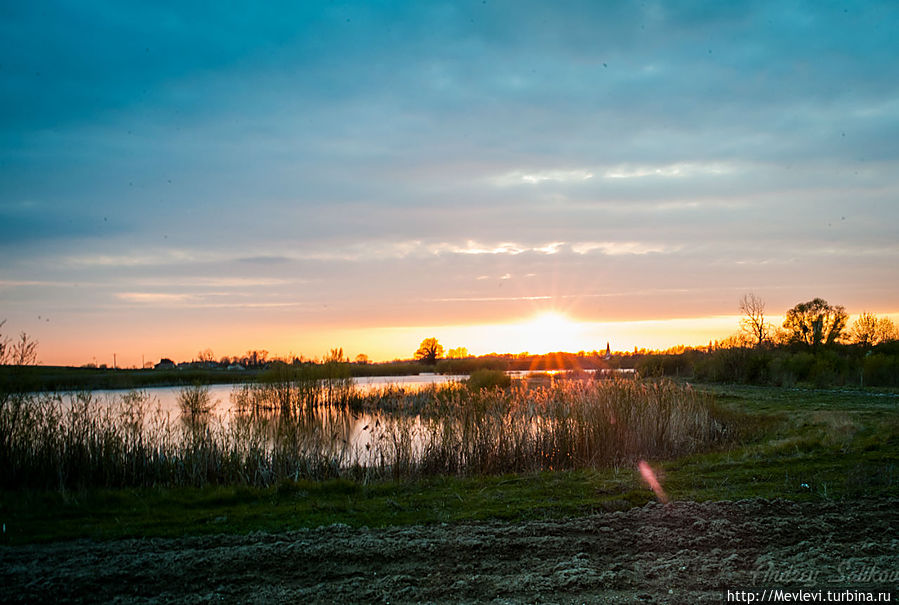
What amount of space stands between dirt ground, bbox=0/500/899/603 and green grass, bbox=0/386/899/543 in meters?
0.68

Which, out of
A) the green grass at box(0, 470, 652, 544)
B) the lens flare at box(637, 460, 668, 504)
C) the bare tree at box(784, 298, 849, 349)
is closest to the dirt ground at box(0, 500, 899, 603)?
the green grass at box(0, 470, 652, 544)

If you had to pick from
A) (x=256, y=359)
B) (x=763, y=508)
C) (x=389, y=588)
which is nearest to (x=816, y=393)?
(x=763, y=508)

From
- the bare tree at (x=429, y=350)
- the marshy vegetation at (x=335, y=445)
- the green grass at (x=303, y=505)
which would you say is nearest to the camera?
the green grass at (x=303, y=505)

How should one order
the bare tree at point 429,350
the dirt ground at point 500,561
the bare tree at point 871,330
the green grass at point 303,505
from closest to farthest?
the dirt ground at point 500,561
the green grass at point 303,505
the bare tree at point 871,330
the bare tree at point 429,350

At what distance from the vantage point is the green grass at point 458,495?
772cm

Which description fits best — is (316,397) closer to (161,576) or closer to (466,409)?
(466,409)

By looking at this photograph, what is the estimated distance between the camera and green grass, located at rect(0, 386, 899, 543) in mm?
7723

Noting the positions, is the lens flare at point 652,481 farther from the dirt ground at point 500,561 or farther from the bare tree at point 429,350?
the bare tree at point 429,350

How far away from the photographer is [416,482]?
34.2ft

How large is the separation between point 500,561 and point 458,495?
344cm

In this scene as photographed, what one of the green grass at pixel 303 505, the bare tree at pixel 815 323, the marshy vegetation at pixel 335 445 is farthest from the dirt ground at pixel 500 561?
the bare tree at pixel 815 323

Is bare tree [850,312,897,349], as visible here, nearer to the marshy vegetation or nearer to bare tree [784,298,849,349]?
bare tree [784,298,849,349]

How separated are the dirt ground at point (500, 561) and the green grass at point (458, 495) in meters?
0.68

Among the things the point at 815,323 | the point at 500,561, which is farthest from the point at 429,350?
the point at 500,561
